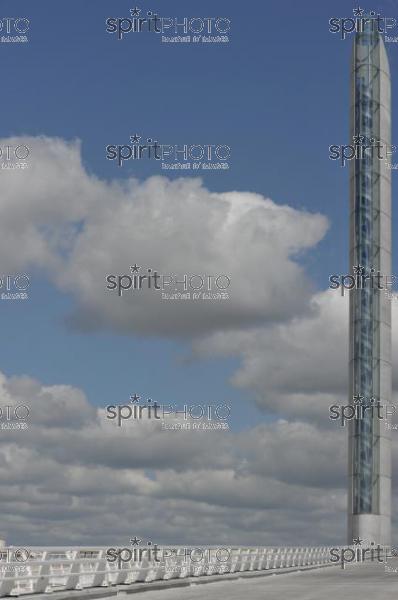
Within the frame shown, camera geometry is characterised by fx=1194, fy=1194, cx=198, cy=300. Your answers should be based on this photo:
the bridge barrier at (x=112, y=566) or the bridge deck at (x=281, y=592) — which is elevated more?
the bridge barrier at (x=112, y=566)

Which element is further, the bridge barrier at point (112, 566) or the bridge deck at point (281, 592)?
the bridge deck at point (281, 592)

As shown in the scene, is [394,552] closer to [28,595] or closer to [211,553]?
[211,553]

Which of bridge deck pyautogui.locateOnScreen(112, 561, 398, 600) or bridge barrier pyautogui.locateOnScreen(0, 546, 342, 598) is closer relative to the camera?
bridge barrier pyautogui.locateOnScreen(0, 546, 342, 598)

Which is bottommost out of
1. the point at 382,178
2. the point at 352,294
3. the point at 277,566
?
the point at 277,566

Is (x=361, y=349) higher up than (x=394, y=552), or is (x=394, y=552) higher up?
(x=361, y=349)

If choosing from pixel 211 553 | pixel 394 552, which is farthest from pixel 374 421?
pixel 211 553

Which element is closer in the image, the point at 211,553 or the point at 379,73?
the point at 211,553

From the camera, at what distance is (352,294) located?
12181 centimetres

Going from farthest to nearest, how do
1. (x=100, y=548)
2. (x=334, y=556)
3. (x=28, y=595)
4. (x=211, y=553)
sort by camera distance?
(x=334, y=556) → (x=211, y=553) → (x=100, y=548) → (x=28, y=595)

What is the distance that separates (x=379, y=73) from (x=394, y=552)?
50078 mm

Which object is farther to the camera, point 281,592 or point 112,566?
point 112,566

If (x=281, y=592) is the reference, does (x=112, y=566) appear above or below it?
above

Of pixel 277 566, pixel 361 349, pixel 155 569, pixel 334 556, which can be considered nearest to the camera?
pixel 155 569

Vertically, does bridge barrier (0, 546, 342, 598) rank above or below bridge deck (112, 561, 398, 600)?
above
